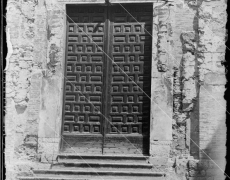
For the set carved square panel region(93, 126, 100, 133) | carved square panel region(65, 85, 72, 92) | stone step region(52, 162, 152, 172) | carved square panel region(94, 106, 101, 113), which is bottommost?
stone step region(52, 162, 152, 172)

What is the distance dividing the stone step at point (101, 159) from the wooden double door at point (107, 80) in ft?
0.40

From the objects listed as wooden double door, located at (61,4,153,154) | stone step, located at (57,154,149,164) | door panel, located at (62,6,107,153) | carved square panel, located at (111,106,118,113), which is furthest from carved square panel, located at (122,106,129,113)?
stone step, located at (57,154,149,164)

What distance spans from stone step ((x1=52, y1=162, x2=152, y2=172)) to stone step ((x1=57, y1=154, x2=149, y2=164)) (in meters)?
0.08

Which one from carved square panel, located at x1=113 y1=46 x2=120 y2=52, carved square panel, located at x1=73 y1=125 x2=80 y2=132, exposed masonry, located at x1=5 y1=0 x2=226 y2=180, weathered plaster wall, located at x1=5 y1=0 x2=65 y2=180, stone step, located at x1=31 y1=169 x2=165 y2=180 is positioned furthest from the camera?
carved square panel, located at x1=113 y1=46 x2=120 y2=52

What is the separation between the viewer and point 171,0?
240 inches

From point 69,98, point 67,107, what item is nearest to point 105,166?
point 67,107

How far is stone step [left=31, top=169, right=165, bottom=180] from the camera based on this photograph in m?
5.62

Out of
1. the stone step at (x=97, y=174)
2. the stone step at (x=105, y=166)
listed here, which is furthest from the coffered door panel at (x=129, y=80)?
the stone step at (x=97, y=174)

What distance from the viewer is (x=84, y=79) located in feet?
20.3

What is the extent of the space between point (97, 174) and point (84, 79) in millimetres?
1567

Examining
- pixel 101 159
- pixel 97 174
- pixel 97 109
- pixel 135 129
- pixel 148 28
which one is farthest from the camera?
pixel 148 28

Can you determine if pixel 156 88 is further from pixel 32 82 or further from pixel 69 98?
pixel 32 82

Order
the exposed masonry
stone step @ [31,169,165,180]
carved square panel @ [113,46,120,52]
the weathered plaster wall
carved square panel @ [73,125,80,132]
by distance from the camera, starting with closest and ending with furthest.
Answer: stone step @ [31,169,165,180], the exposed masonry, the weathered plaster wall, carved square panel @ [73,125,80,132], carved square panel @ [113,46,120,52]

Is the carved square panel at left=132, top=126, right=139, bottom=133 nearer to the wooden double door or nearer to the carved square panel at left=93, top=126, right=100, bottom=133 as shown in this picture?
the wooden double door
